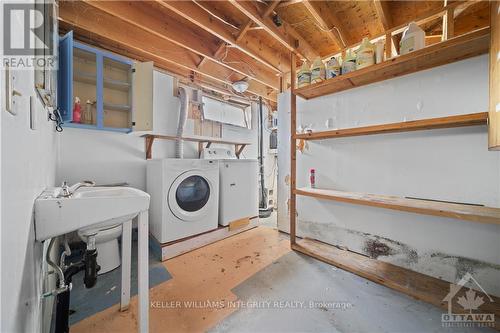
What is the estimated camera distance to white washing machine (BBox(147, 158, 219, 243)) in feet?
5.98

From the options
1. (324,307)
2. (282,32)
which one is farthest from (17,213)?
(282,32)

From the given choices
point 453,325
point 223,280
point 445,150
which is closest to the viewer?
point 453,325

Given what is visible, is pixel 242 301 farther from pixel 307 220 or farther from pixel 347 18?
pixel 347 18

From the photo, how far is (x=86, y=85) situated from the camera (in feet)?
6.07

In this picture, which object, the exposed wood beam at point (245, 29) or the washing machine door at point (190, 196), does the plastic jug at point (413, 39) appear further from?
the washing machine door at point (190, 196)

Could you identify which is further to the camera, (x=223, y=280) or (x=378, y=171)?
(x=378, y=171)

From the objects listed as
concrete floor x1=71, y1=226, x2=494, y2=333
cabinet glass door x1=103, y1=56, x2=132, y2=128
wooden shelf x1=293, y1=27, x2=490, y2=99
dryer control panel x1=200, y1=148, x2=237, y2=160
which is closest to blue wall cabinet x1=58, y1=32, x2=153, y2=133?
cabinet glass door x1=103, y1=56, x2=132, y2=128

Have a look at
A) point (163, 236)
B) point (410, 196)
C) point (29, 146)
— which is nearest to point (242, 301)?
point (163, 236)

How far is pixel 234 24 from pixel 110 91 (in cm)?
146

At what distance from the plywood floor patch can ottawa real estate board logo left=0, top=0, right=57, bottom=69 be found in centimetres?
132

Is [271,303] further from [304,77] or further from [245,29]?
[245,29]

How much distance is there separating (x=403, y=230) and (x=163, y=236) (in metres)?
2.08

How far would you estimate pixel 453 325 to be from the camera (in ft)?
3.59

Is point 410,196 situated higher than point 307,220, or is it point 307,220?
point 410,196
